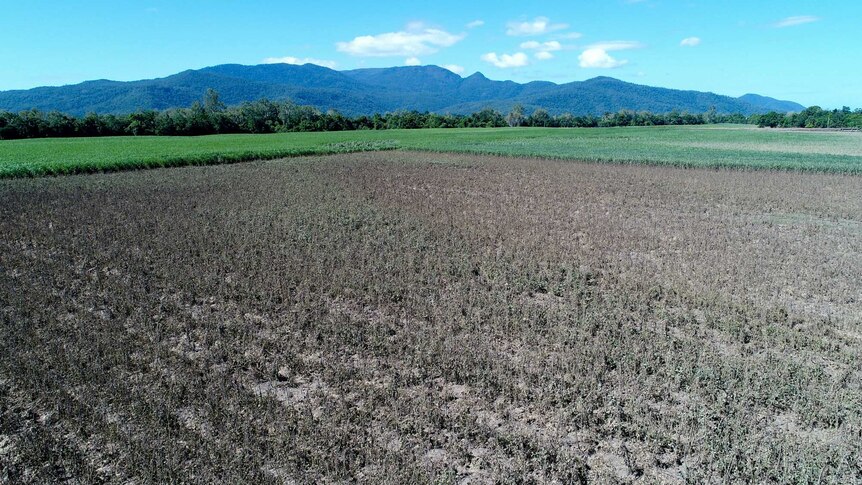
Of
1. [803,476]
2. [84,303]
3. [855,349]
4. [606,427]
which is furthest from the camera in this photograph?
[84,303]

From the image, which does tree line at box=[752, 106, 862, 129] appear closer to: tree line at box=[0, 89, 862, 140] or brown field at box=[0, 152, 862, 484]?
tree line at box=[0, 89, 862, 140]

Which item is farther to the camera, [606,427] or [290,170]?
[290,170]

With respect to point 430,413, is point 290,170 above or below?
above

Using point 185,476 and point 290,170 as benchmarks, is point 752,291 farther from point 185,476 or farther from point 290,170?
point 290,170

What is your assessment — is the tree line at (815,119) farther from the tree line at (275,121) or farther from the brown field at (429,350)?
the brown field at (429,350)

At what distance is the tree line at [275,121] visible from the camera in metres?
57.6

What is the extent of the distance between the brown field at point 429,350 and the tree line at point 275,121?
53592 mm

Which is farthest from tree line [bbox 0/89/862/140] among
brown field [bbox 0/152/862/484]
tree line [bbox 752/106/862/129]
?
brown field [bbox 0/152/862/484]

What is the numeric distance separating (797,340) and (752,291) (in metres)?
2.29

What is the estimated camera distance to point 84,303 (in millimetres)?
8984

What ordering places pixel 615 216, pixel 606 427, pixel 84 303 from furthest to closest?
pixel 615 216, pixel 84 303, pixel 606 427

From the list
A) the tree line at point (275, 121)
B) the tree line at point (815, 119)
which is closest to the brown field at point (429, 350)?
the tree line at point (275, 121)

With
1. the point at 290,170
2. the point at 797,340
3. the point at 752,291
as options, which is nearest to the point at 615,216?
the point at 752,291

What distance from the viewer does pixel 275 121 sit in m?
87.4
